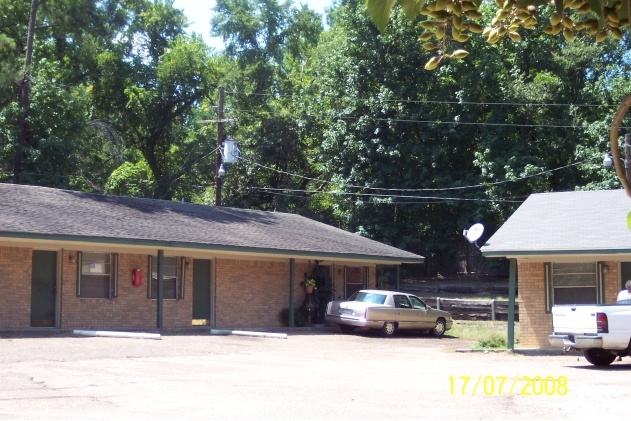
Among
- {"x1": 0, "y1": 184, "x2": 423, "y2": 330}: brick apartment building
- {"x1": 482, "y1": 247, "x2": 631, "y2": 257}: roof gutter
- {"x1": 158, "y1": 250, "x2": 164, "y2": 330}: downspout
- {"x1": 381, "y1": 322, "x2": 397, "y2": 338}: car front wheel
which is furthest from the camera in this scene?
{"x1": 381, "y1": 322, "x2": 397, "y2": 338}: car front wheel

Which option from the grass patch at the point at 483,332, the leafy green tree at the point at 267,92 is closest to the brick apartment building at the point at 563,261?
the grass patch at the point at 483,332

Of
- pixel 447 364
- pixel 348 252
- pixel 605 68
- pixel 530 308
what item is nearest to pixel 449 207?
pixel 605 68

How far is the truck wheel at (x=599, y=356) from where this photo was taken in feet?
55.8

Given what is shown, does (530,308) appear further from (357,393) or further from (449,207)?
(449,207)

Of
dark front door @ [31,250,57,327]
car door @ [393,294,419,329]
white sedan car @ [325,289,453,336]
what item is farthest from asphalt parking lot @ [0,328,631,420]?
car door @ [393,294,419,329]

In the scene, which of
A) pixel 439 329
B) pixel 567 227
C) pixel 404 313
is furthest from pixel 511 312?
pixel 439 329

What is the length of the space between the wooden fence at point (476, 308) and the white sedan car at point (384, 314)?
20.8 feet

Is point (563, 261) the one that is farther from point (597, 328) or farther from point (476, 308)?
point (476, 308)

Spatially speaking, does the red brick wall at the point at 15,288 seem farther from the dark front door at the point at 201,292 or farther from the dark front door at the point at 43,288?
the dark front door at the point at 201,292

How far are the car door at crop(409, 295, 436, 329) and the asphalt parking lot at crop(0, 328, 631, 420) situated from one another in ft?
17.6

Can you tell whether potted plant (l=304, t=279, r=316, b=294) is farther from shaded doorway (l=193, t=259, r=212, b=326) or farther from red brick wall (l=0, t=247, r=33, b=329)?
red brick wall (l=0, t=247, r=33, b=329)
